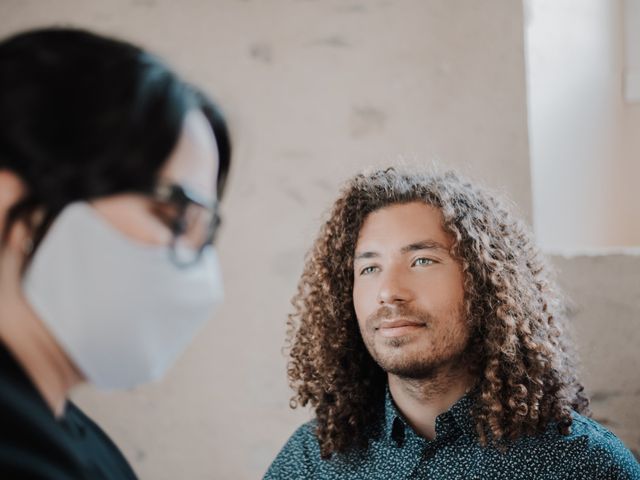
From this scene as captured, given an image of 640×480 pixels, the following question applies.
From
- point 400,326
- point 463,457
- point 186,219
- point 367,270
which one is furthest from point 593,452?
point 186,219

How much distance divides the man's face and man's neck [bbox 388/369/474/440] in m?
0.04

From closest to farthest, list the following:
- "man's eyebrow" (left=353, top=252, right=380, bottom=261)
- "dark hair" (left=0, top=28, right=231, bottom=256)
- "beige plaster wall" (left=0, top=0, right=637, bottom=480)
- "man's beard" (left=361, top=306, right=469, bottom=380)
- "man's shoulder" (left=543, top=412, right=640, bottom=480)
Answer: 1. "dark hair" (left=0, top=28, right=231, bottom=256)
2. "man's shoulder" (left=543, top=412, right=640, bottom=480)
3. "man's beard" (left=361, top=306, right=469, bottom=380)
4. "man's eyebrow" (left=353, top=252, right=380, bottom=261)
5. "beige plaster wall" (left=0, top=0, right=637, bottom=480)

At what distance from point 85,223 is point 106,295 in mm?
96

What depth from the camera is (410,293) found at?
1.72 metres

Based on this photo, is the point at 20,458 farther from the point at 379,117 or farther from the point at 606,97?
the point at 606,97

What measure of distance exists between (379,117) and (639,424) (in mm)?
1152

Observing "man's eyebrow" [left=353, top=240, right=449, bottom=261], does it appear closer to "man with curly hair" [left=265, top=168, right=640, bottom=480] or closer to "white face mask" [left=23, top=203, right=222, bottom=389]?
"man with curly hair" [left=265, top=168, right=640, bottom=480]

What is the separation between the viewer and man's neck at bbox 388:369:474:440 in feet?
5.68

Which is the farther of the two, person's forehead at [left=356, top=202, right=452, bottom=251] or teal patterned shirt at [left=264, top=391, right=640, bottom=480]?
person's forehead at [left=356, top=202, right=452, bottom=251]

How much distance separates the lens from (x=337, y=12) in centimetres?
229

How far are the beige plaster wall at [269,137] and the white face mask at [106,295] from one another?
1.32 metres

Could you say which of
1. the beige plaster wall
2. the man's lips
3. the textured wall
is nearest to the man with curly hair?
the man's lips

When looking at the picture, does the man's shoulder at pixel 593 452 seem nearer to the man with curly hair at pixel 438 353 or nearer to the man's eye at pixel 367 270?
the man with curly hair at pixel 438 353

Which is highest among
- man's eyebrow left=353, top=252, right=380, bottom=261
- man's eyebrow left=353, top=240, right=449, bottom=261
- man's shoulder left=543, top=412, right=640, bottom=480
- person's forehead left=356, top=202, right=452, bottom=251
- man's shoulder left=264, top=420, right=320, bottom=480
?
person's forehead left=356, top=202, right=452, bottom=251
